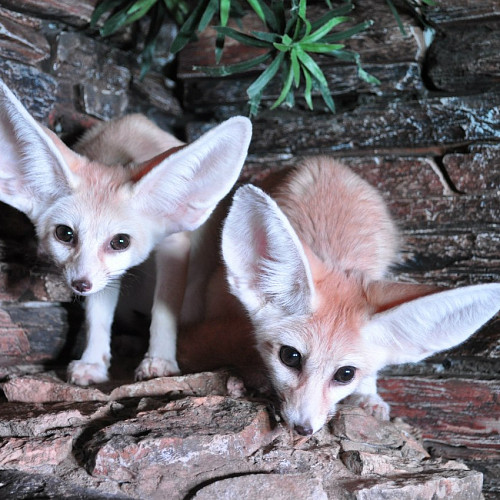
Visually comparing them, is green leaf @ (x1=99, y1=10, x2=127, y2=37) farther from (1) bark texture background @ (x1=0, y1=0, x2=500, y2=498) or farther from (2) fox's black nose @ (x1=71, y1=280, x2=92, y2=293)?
(2) fox's black nose @ (x1=71, y1=280, x2=92, y2=293)

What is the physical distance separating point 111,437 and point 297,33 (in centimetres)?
179

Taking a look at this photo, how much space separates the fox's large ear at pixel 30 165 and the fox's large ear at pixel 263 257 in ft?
2.32

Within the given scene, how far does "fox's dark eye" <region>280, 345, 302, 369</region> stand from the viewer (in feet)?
6.82

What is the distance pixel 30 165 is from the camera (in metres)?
2.39

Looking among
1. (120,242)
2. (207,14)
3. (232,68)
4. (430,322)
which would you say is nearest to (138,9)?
(207,14)

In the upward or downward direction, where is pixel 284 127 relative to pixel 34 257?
upward

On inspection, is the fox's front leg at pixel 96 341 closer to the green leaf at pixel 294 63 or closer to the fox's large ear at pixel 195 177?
the fox's large ear at pixel 195 177

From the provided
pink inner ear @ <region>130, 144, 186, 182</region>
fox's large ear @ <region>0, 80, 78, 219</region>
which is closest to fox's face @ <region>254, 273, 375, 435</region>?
pink inner ear @ <region>130, 144, 186, 182</region>

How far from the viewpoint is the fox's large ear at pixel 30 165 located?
2246mm

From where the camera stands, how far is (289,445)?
2.15 meters

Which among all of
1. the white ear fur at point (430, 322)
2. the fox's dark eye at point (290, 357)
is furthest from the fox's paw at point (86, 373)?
the white ear fur at point (430, 322)

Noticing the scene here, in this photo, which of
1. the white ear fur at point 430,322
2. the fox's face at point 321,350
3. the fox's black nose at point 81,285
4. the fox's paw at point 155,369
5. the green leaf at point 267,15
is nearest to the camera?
the white ear fur at point 430,322

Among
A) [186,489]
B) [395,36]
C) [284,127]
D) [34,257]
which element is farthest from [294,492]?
[395,36]

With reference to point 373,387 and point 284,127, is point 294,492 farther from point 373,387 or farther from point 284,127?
point 284,127
